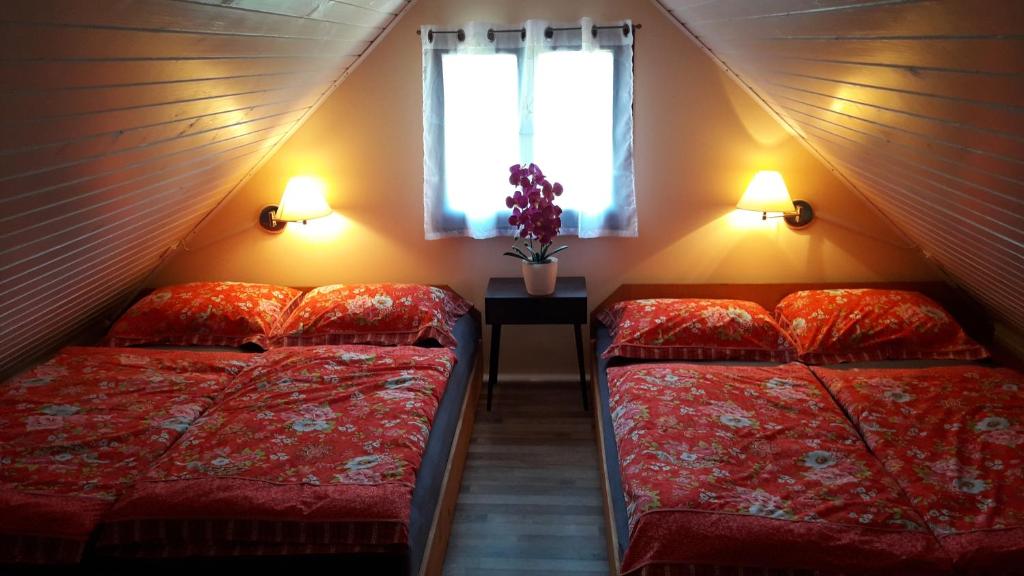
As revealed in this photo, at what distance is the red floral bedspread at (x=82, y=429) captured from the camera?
172cm

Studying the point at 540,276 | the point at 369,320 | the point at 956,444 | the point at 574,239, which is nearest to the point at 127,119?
the point at 369,320

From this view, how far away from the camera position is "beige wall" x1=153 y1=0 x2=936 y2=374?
3.07m

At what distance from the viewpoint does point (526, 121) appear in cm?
307

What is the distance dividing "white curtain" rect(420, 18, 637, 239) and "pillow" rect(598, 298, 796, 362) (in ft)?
1.74

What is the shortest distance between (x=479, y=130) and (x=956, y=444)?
2161 millimetres

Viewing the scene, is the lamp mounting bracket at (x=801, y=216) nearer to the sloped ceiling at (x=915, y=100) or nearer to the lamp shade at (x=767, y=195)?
the lamp shade at (x=767, y=195)

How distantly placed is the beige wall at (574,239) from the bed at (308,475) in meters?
0.75

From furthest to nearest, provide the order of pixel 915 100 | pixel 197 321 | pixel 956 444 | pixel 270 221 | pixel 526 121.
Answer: pixel 270 221
pixel 526 121
pixel 197 321
pixel 956 444
pixel 915 100

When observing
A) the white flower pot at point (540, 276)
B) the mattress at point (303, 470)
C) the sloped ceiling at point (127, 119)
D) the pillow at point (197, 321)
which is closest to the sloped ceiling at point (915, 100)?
the white flower pot at point (540, 276)

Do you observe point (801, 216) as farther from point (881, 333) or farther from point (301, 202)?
point (301, 202)

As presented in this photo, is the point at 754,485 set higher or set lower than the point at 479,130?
lower

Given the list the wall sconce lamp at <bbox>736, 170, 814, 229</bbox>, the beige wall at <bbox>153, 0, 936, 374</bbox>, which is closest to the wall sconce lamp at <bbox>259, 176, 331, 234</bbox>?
the beige wall at <bbox>153, 0, 936, 374</bbox>

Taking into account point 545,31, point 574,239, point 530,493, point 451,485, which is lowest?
point 530,493

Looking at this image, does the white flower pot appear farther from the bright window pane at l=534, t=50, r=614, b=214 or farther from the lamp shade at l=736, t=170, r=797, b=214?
the lamp shade at l=736, t=170, r=797, b=214
